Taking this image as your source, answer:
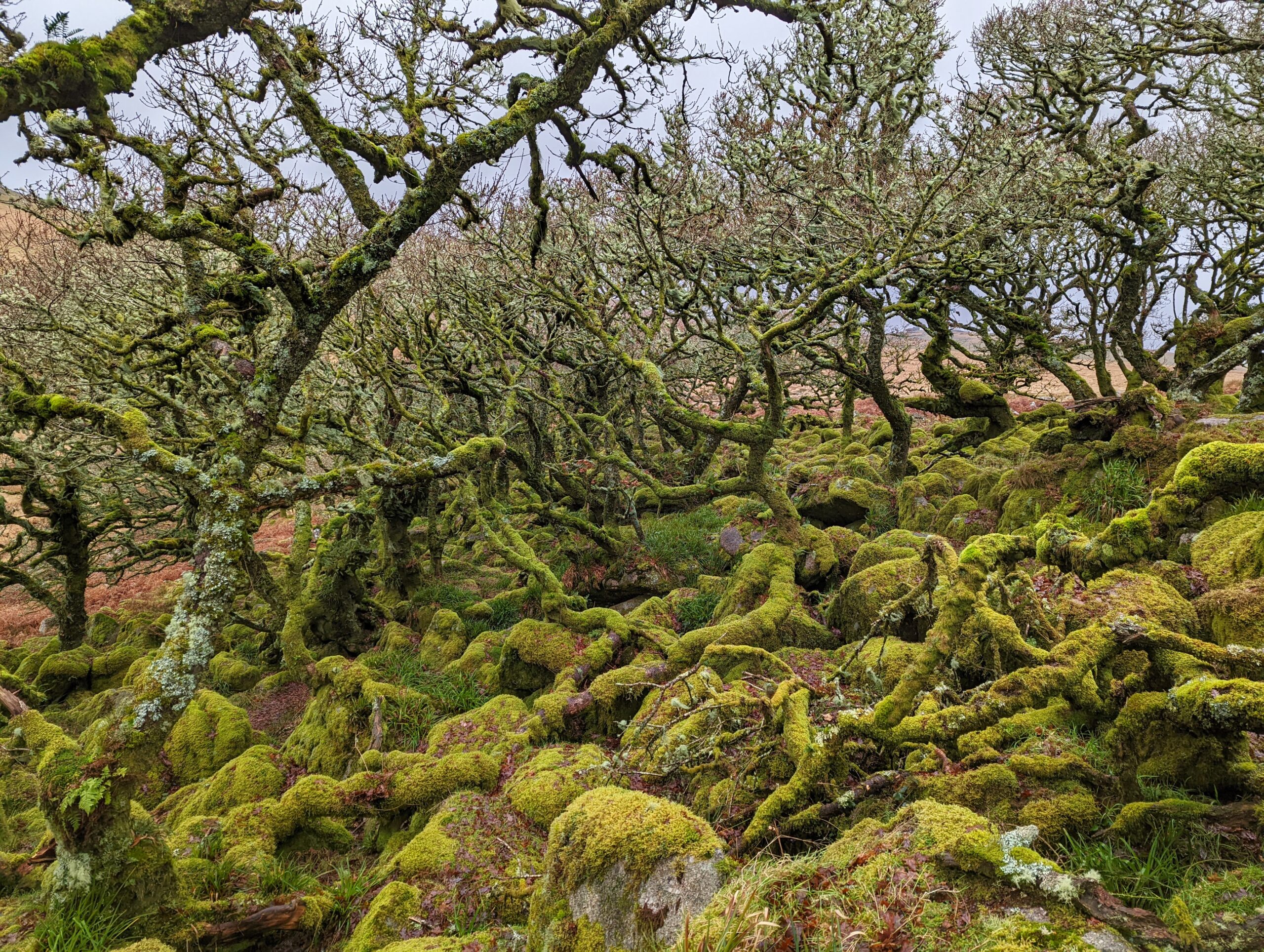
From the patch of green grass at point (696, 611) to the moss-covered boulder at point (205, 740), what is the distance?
6420mm

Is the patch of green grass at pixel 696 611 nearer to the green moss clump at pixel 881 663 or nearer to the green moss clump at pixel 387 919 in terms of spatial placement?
the green moss clump at pixel 881 663

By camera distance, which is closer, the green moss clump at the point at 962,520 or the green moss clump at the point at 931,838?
the green moss clump at the point at 931,838

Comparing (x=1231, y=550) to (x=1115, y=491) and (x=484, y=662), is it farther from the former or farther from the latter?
(x=484, y=662)

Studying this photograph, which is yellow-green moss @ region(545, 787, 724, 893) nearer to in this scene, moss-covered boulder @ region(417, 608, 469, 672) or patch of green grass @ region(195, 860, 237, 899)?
patch of green grass @ region(195, 860, 237, 899)

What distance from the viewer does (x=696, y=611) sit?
10414 millimetres

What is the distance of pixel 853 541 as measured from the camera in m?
11.3

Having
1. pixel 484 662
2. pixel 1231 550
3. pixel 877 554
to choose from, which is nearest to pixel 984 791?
pixel 1231 550

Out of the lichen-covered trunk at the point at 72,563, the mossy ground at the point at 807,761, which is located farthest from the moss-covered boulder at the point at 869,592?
the lichen-covered trunk at the point at 72,563

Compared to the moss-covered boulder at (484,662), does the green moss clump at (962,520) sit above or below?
above

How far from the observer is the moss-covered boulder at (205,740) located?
8070 mm

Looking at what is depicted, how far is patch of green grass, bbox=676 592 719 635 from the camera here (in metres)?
10.2

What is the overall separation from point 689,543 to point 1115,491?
7608 mm

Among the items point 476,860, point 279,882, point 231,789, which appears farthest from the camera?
point 231,789

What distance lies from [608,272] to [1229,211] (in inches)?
616
